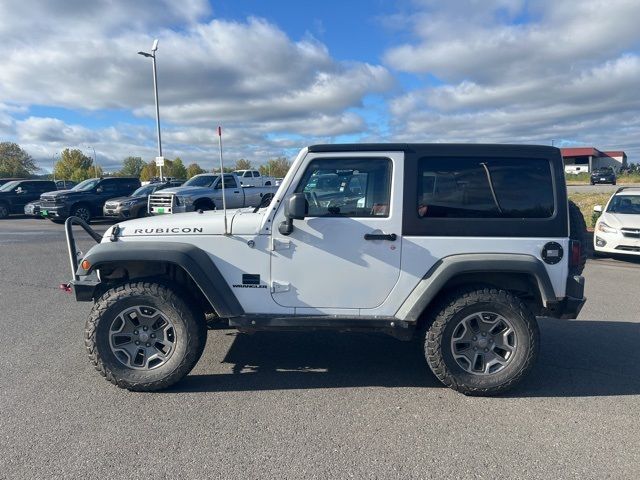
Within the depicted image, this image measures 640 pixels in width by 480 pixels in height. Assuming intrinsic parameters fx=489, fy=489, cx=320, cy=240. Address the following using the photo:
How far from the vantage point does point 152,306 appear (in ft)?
12.6

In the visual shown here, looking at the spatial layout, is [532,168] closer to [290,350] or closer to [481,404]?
[481,404]

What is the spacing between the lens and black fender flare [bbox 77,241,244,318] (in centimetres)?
374

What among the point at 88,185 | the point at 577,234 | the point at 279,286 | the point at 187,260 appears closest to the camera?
the point at 187,260

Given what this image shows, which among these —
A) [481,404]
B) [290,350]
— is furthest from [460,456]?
[290,350]

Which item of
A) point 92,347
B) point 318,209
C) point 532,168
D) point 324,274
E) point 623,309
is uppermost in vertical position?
point 532,168

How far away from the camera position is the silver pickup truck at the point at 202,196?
15.5m

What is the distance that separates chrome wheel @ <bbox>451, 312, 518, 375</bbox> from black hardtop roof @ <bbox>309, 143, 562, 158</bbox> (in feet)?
4.25

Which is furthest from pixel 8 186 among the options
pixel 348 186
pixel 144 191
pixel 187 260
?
pixel 348 186

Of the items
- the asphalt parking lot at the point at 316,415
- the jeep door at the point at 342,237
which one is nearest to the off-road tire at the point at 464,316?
the asphalt parking lot at the point at 316,415

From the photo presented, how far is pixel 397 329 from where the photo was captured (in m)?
3.87

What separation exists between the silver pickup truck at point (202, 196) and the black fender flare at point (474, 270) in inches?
465

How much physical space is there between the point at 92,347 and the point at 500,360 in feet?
10.6

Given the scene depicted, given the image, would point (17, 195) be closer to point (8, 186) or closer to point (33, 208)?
point (8, 186)

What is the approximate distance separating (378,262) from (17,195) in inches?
886
